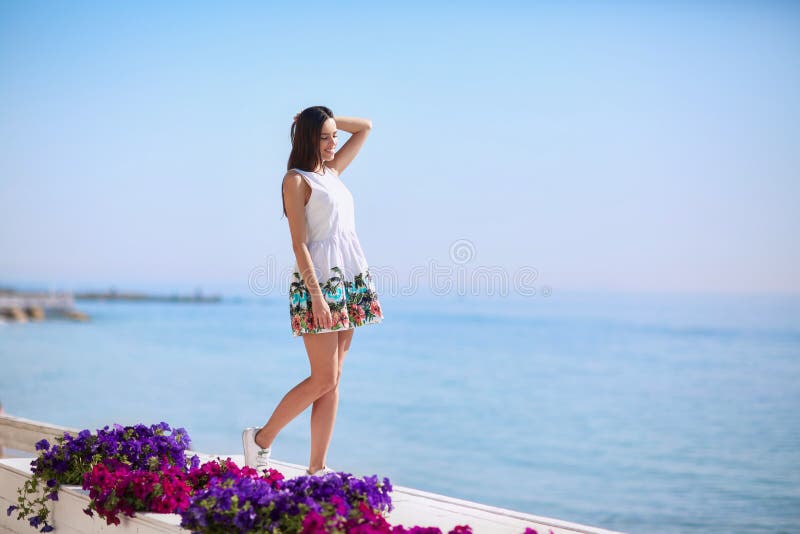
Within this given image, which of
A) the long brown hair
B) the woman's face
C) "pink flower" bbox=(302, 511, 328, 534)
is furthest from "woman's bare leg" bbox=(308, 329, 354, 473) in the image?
"pink flower" bbox=(302, 511, 328, 534)

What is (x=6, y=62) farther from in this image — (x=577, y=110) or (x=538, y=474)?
(x=577, y=110)

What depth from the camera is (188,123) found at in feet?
105

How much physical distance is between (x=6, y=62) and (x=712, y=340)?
79.3 feet

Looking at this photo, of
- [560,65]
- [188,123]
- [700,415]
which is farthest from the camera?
[560,65]

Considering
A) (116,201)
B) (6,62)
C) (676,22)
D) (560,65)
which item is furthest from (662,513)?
(116,201)

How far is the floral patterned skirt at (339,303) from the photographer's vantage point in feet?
10.1

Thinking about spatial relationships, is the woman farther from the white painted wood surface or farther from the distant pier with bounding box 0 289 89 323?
the distant pier with bounding box 0 289 89 323

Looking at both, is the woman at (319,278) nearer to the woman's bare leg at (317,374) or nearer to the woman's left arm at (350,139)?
the woman's bare leg at (317,374)

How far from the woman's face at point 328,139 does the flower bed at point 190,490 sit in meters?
1.18

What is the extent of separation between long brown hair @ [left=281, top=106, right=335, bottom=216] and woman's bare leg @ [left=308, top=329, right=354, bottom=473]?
0.56 m

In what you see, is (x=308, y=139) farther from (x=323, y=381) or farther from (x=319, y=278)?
(x=323, y=381)

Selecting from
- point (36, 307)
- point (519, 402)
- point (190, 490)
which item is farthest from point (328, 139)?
point (36, 307)

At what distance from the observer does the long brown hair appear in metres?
3.11

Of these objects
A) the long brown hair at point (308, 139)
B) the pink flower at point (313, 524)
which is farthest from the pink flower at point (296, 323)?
the pink flower at point (313, 524)
